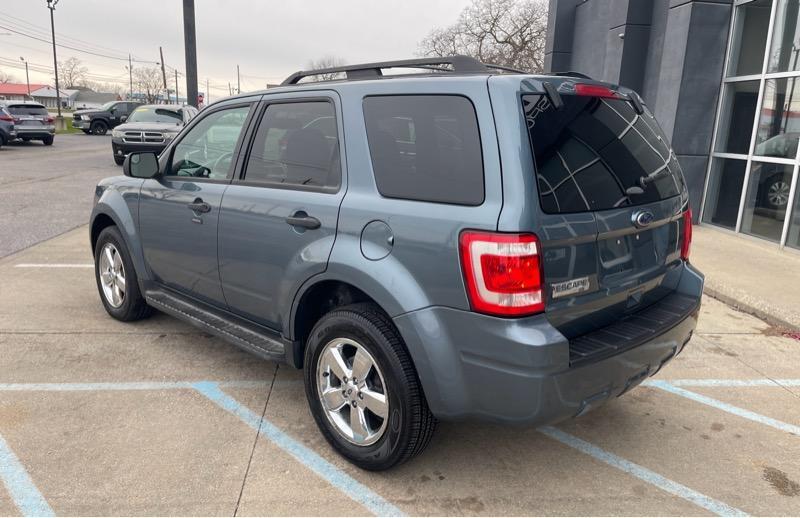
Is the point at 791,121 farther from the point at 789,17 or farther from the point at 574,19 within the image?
the point at 574,19

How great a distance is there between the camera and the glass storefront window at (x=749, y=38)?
8.62 m

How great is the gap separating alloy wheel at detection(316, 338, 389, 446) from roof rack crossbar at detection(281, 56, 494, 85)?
141 centimetres

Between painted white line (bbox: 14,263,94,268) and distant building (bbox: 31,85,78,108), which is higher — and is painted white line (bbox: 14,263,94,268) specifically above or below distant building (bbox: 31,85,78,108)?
below

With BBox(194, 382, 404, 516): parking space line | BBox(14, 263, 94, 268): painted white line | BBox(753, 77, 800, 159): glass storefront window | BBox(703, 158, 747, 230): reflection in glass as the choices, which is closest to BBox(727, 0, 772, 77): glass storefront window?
BBox(753, 77, 800, 159): glass storefront window

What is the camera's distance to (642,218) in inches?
109

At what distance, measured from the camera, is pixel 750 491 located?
9.31 feet

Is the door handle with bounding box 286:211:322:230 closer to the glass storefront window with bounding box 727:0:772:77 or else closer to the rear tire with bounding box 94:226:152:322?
the rear tire with bounding box 94:226:152:322

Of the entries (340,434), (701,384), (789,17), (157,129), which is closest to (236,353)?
(340,434)

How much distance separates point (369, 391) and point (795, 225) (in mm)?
7310

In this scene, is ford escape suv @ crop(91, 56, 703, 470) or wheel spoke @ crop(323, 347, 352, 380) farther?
wheel spoke @ crop(323, 347, 352, 380)

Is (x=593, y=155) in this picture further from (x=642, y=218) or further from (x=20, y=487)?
(x=20, y=487)

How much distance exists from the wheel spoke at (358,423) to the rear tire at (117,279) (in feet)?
8.03

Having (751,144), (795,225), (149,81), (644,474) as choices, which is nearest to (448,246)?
(644,474)

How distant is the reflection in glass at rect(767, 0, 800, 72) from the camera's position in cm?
801
